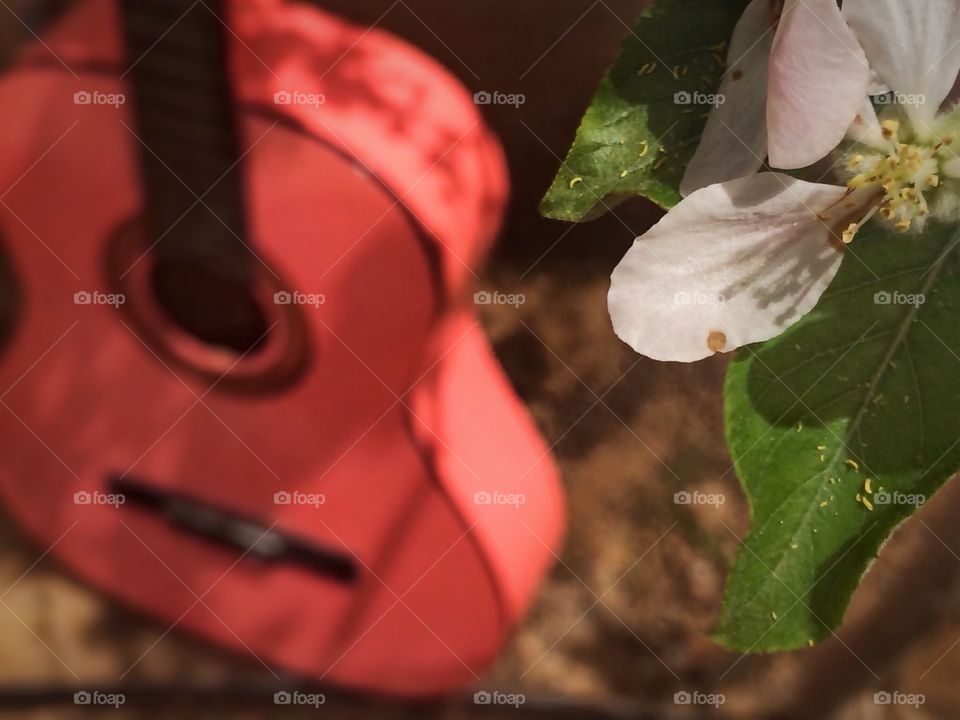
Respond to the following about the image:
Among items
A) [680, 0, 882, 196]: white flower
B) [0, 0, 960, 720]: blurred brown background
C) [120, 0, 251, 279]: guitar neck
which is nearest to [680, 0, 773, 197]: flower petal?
[680, 0, 882, 196]: white flower

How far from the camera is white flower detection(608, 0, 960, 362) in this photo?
0.38m

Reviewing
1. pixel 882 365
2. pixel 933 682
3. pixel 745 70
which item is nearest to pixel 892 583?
pixel 933 682

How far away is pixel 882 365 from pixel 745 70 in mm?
180

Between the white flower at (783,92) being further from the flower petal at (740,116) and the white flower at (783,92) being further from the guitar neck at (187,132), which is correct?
the guitar neck at (187,132)

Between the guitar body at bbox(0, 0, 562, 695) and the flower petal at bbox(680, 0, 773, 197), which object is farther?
the guitar body at bbox(0, 0, 562, 695)

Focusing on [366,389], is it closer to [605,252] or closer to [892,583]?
[605,252]

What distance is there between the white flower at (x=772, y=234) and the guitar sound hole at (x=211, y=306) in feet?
1.06

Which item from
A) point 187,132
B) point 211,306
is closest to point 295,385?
point 211,306

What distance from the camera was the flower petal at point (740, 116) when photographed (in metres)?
0.37

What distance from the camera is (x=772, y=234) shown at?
0.39m

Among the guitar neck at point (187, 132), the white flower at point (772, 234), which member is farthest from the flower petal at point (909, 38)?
the guitar neck at point (187, 132)

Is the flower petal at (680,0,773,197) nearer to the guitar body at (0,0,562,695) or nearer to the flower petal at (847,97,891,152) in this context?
the flower petal at (847,97,891,152)

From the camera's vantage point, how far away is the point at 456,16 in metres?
0.56

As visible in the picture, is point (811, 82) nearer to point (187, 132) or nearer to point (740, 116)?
point (740, 116)
